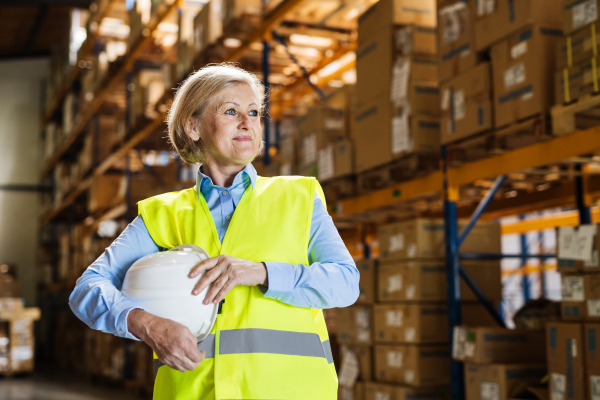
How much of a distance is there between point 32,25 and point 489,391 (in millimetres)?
14787

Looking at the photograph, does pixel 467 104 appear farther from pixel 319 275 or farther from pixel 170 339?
pixel 170 339

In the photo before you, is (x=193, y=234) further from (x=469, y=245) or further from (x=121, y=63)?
(x=121, y=63)

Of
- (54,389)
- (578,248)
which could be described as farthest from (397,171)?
(54,389)

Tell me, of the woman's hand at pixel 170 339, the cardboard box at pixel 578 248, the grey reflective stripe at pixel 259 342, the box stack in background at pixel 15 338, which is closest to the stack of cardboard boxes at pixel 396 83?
the cardboard box at pixel 578 248

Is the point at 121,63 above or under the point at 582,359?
above

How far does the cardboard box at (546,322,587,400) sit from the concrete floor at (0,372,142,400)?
6066mm

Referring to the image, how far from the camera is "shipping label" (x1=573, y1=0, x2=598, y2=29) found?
Result: 3053 mm

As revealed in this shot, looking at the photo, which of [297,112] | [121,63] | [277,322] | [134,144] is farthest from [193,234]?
[121,63]

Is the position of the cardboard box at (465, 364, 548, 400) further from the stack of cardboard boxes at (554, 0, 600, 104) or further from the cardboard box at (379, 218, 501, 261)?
the stack of cardboard boxes at (554, 0, 600, 104)

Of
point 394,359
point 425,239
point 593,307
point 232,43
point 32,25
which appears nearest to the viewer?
point 593,307

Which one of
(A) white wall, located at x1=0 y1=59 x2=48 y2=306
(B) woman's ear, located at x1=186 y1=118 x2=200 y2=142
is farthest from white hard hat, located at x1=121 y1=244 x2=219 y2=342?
(A) white wall, located at x1=0 y1=59 x2=48 y2=306

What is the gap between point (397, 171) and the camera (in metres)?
4.65

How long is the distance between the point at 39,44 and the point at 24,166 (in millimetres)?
3131

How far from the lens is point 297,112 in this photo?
8.46 meters
